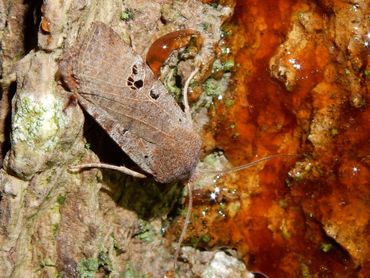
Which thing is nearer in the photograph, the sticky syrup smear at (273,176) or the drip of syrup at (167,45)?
the sticky syrup smear at (273,176)

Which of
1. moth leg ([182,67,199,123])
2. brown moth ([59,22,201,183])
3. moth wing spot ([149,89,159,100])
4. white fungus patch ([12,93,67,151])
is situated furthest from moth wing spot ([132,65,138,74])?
white fungus patch ([12,93,67,151])

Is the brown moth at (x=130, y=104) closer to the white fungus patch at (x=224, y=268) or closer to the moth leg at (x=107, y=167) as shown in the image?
the moth leg at (x=107, y=167)

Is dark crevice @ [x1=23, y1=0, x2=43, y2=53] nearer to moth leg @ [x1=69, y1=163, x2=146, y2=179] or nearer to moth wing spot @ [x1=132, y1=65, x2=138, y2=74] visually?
moth wing spot @ [x1=132, y1=65, x2=138, y2=74]

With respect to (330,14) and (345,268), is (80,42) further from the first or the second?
(345,268)

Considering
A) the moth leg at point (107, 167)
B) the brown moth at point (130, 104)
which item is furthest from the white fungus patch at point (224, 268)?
the moth leg at point (107, 167)

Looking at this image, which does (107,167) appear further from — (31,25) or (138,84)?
(31,25)

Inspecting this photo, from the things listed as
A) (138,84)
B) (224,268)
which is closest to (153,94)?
(138,84)
